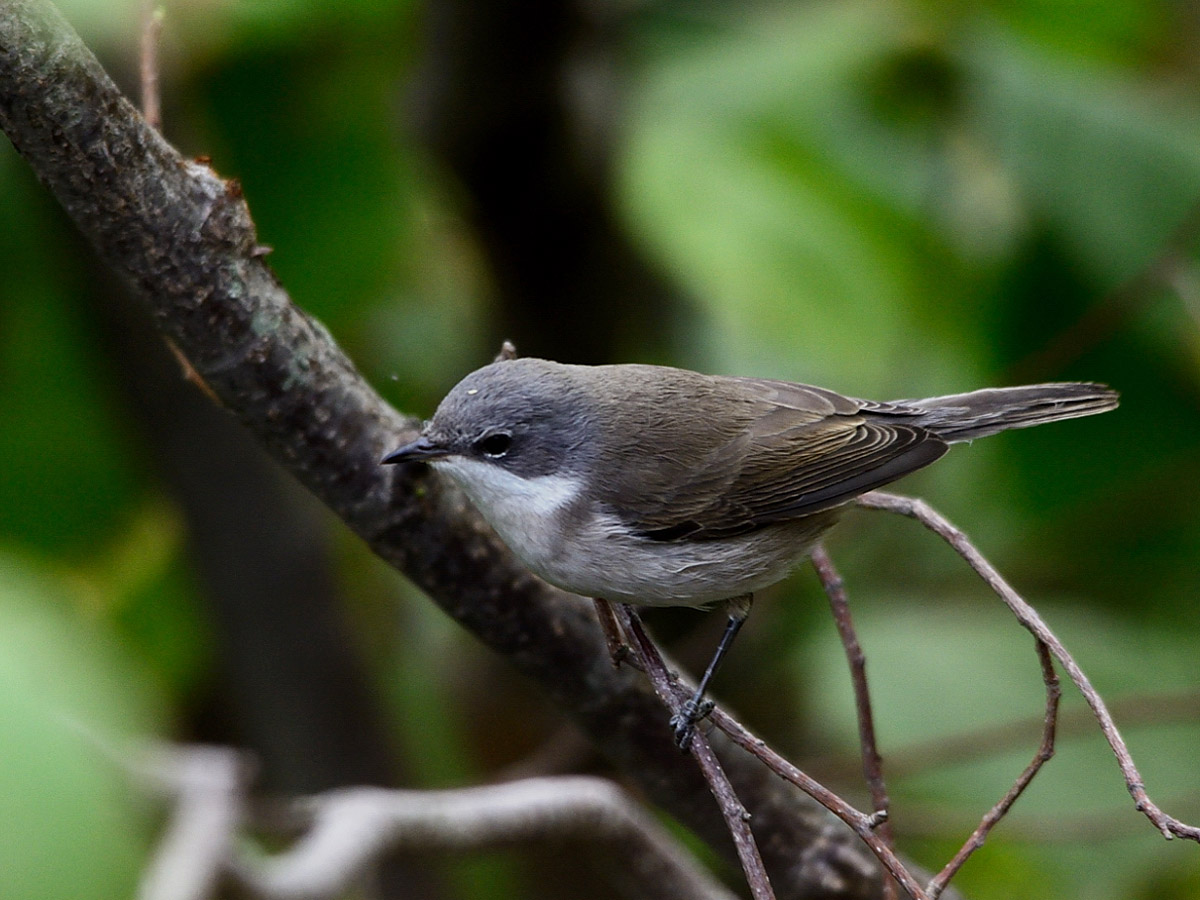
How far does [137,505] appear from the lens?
4539mm

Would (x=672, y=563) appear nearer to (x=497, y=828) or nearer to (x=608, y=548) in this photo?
(x=608, y=548)

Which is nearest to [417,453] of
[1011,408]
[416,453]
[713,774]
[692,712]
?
[416,453]

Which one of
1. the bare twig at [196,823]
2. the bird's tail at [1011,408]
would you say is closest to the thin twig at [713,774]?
the bare twig at [196,823]

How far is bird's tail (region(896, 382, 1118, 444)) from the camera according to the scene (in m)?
2.92

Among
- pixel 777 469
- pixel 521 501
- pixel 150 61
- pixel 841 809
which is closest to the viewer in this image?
pixel 841 809

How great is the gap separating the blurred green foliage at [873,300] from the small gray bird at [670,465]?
48.4 inches

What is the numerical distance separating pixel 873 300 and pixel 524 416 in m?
2.02

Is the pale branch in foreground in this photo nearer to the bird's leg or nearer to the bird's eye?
the bird's leg

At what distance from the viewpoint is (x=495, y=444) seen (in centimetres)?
267

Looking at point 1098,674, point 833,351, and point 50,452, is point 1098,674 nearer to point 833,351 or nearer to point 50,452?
point 833,351

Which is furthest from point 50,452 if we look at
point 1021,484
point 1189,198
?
point 1189,198

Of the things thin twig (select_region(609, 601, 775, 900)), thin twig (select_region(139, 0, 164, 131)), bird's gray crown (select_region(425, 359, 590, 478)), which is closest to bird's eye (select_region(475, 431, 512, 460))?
bird's gray crown (select_region(425, 359, 590, 478))

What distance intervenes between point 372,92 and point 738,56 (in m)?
1.43

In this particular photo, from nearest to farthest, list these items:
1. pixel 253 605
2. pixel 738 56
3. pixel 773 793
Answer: pixel 773 793, pixel 253 605, pixel 738 56
